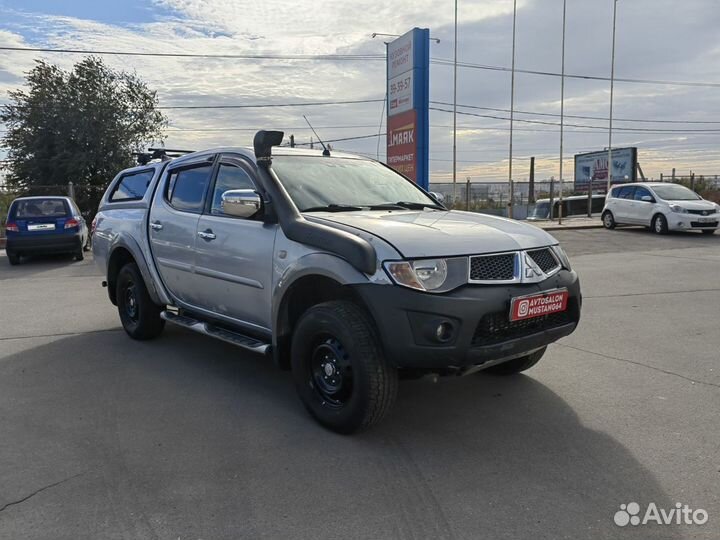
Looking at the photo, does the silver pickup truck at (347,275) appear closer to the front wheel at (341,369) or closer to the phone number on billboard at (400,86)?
the front wheel at (341,369)

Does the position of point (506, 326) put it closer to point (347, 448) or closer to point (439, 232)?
point (439, 232)

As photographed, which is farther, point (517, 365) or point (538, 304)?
point (517, 365)

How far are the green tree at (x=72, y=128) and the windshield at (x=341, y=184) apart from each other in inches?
863

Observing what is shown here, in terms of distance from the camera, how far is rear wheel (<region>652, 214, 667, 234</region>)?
18.2 metres

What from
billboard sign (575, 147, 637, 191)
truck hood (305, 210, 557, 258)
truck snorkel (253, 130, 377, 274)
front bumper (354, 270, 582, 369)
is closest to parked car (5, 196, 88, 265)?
truck snorkel (253, 130, 377, 274)

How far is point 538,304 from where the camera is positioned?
3.69 metres

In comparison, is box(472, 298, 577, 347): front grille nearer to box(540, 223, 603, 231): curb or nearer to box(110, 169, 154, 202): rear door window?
box(110, 169, 154, 202): rear door window

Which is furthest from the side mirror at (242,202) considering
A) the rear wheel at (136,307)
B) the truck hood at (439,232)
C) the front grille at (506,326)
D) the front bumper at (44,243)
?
the front bumper at (44,243)

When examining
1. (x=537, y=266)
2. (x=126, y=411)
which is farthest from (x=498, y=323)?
(x=126, y=411)

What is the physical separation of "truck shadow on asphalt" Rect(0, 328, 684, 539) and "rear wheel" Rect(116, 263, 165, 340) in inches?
42.8

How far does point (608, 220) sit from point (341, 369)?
64.2 feet

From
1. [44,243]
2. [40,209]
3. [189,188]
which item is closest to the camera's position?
[189,188]

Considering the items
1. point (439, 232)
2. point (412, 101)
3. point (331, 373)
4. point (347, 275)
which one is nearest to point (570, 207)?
point (412, 101)

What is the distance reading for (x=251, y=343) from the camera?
14.6 ft
